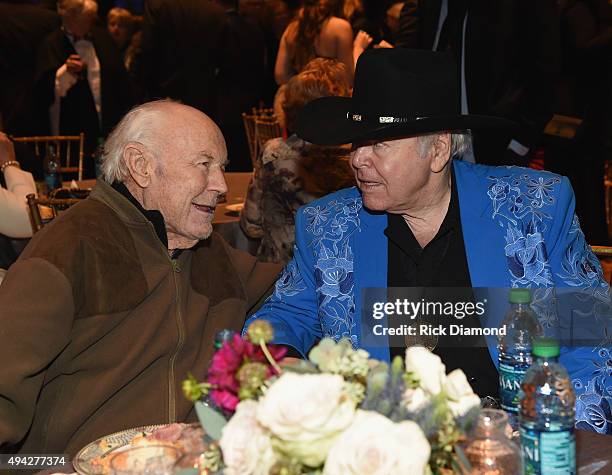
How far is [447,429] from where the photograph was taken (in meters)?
1.23

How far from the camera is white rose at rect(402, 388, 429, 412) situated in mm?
1237

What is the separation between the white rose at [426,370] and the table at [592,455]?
1.62ft

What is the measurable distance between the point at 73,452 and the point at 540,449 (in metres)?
1.16

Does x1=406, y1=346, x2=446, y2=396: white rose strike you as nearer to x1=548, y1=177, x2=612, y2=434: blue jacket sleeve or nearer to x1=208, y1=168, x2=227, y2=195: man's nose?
x1=548, y1=177, x2=612, y2=434: blue jacket sleeve

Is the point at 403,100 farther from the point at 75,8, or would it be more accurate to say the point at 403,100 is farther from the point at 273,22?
the point at 273,22

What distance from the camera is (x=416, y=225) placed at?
2525 millimetres

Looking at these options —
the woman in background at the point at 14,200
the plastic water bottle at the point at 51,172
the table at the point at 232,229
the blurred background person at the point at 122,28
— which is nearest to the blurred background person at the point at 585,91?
the table at the point at 232,229

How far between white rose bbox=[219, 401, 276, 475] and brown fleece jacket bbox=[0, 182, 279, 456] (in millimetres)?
942

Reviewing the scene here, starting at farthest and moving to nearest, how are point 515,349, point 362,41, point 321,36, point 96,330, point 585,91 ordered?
point 362,41
point 321,36
point 585,91
point 96,330
point 515,349

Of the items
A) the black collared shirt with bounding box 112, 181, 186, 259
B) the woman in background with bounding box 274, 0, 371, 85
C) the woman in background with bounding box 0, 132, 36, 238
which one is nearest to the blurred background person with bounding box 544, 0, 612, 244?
the woman in background with bounding box 274, 0, 371, 85

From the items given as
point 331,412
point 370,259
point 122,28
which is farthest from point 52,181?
point 122,28

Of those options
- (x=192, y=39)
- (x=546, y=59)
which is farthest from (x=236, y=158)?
(x=546, y=59)

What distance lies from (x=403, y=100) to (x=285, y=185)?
144 centimetres

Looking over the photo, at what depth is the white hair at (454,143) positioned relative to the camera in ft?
7.88
